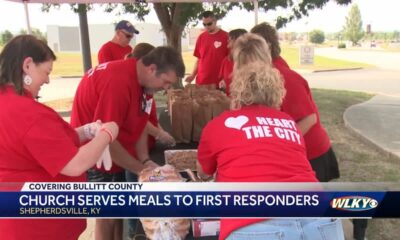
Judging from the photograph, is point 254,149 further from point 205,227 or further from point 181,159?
point 181,159

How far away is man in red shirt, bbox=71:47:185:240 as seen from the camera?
81.0 inches

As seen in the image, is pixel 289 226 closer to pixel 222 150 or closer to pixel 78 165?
pixel 222 150

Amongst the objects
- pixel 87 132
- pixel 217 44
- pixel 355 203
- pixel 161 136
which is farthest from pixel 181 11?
pixel 355 203

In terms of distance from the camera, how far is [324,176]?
105 inches

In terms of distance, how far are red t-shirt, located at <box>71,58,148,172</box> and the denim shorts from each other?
97 centimetres

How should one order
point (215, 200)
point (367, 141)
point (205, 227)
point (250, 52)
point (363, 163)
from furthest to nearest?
1. point (367, 141)
2. point (363, 163)
3. point (250, 52)
4. point (205, 227)
5. point (215, 200)

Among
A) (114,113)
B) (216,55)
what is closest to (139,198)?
(114,113)

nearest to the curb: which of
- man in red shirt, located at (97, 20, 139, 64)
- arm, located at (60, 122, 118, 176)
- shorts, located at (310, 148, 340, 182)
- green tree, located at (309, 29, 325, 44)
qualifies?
shorts, located at (310, 148, 340, 182)

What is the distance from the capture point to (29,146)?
1.37m

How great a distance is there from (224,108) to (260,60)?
1.23 m

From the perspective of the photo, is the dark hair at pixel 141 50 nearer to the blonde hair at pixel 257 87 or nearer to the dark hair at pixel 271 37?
the dark hair at pixel 271 37

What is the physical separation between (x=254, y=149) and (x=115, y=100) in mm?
879

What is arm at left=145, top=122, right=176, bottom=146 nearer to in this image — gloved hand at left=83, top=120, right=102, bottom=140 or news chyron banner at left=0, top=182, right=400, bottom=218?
gloved hand at left=83, top=120, right=102, bottom=140

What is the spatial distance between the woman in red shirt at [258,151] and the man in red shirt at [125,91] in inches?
23.0
